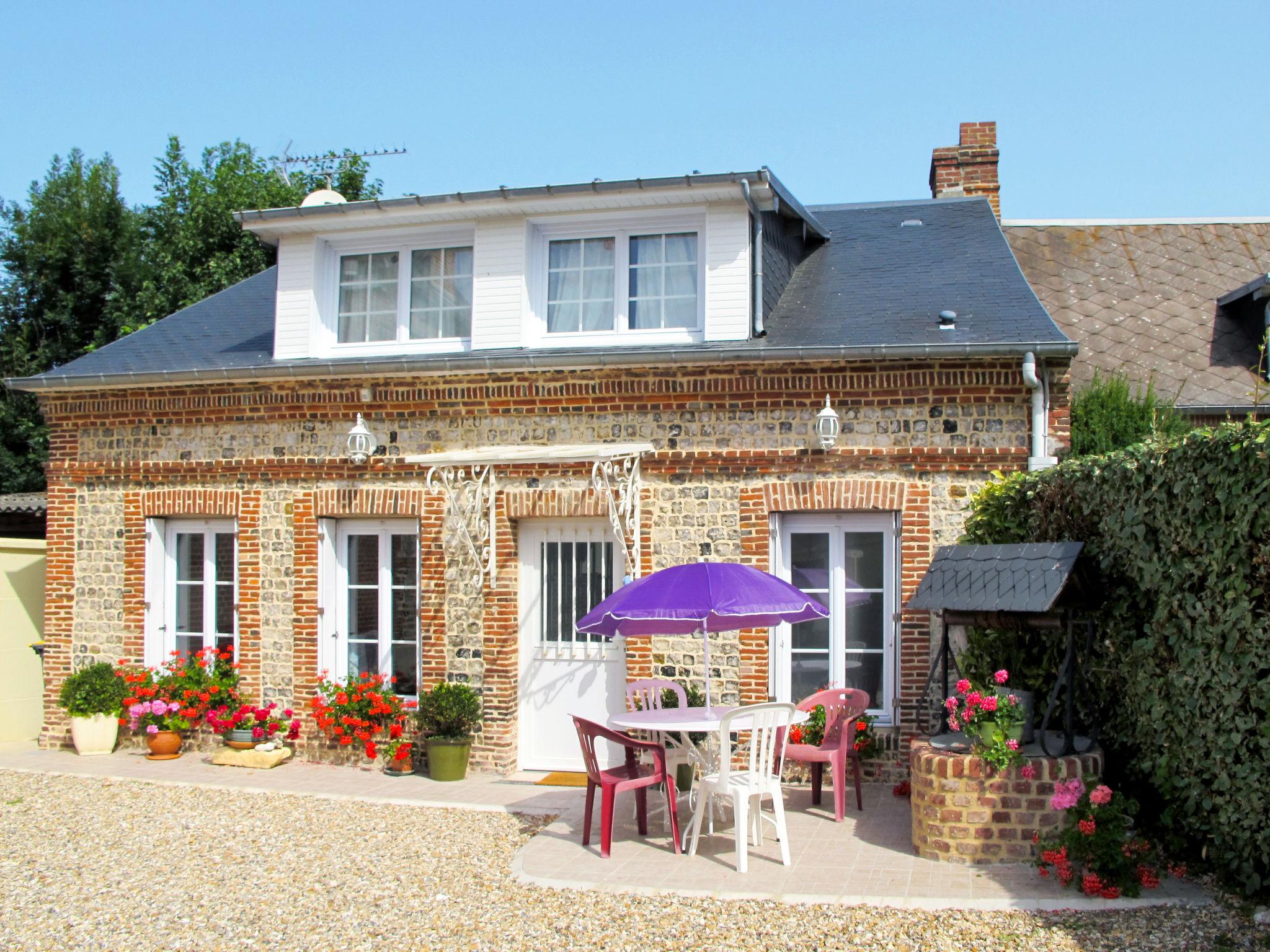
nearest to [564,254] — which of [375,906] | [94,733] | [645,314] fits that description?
[645,314]

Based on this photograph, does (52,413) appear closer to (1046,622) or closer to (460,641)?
(460,641)

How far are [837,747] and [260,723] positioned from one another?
5474 millimetres

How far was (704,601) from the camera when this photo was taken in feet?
21.9

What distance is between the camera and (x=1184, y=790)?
5766mm

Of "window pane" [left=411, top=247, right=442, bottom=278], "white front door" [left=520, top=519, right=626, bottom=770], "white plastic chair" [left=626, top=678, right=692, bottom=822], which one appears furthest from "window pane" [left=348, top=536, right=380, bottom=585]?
"white plastic chair" [left=626, top=678, right=692, bottom=822]

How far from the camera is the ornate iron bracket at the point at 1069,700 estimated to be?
6410 millimetres

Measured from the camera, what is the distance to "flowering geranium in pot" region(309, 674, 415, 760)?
980cm

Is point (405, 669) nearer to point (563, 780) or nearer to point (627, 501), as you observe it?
point (563, 780)

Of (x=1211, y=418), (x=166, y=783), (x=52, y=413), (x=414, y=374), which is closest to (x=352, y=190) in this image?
(x=52, y=413)

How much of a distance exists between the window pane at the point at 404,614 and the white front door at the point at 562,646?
Result: 1.09 m

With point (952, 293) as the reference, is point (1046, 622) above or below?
below

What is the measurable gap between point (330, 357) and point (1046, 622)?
22.5 ft

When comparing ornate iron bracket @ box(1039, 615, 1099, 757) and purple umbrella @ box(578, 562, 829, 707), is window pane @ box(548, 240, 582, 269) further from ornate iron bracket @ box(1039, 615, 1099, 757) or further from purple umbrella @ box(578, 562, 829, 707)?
ornate iron bracket @ box(1039, 615, 1099, 757)

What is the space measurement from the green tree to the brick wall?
10.4 metres
